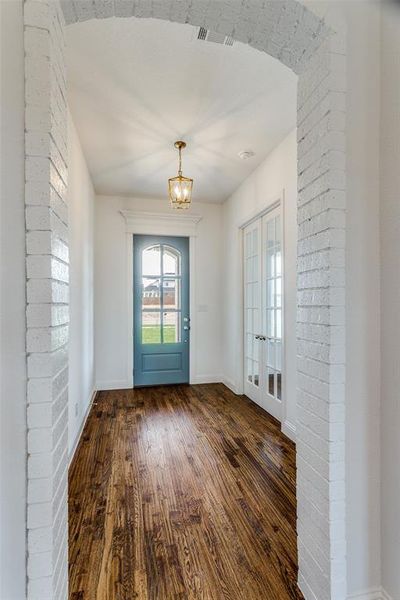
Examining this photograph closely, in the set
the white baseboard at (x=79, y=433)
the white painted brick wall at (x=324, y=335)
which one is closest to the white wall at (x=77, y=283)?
the white baseboard at (x=79, y=433)

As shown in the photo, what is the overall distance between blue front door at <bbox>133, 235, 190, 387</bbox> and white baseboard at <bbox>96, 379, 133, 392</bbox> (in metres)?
0.12

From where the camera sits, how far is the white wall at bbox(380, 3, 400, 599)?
113cm

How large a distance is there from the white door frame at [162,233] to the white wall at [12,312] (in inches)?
138

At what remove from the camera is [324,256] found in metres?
1.19

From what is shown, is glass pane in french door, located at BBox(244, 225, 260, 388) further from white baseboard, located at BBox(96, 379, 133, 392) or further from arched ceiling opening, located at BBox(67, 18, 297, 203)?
white baseboard, located at BBox(96, 379, 133, 392)

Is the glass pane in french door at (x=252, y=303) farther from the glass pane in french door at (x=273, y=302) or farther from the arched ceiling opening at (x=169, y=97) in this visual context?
the arched ceiling opening at (x=169, y=97)

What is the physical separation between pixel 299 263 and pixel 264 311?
2.17 metres

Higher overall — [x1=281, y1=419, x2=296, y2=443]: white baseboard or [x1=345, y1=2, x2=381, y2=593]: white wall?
[x1=345, y1=2, x2=381, y2=593]: white wall

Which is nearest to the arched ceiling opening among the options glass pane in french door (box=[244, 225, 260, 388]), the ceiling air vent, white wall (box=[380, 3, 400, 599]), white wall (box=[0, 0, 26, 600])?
the ceiling air vent

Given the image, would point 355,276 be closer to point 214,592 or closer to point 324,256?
point 324,256

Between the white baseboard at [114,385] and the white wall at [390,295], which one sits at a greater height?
the white wall at [390,295]

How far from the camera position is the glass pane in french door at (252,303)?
12.1ft

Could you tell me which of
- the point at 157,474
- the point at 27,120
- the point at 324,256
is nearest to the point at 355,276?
the point at 324,256

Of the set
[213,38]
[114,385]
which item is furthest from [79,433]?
[213,38]
